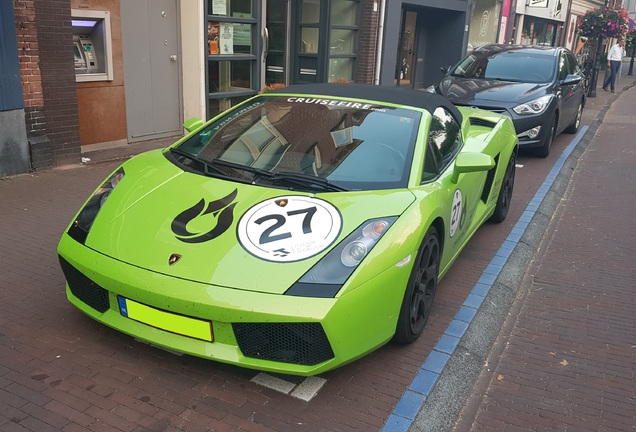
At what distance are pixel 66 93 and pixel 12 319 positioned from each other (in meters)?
4.20

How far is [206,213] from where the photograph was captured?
3.31 metres

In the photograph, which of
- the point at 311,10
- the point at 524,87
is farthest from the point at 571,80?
the point at 311,10

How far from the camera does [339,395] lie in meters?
3.12

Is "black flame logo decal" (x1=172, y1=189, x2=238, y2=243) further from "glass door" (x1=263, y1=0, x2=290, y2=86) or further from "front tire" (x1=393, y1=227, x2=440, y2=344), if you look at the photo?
"glass door" (x1=263, y1=0, x2=290, y2=86)

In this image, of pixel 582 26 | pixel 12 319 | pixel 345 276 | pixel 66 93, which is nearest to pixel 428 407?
pixel 345 276

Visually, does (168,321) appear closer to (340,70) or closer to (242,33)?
(242,33)

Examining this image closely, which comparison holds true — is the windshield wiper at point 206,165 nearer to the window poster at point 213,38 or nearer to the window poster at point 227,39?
the window poster at point 213,38

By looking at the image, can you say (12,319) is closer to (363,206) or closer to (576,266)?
(363,206)

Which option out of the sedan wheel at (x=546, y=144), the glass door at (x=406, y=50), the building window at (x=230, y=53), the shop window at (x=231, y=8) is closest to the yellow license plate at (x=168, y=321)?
the building window at (x=230, y=53)

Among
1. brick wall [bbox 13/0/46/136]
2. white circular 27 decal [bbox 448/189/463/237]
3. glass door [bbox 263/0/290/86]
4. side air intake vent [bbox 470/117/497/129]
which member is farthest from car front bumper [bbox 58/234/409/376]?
glass door [bbox 263/0/290/86]

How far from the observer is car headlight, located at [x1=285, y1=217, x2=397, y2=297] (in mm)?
2887

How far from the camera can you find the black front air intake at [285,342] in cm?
285

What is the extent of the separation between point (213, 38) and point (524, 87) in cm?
499

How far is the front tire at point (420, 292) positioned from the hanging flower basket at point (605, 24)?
61.5ft
